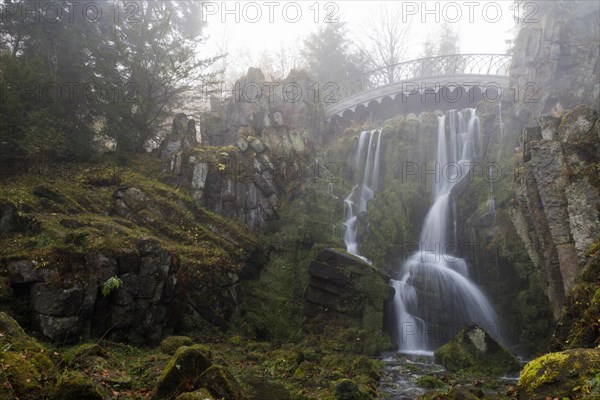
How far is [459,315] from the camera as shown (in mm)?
14445

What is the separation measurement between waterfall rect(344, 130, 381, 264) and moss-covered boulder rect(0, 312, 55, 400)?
1412cm

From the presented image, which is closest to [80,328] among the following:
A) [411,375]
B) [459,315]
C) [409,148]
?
[411,375]

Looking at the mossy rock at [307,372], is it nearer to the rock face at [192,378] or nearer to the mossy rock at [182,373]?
the rock face at [192,378]

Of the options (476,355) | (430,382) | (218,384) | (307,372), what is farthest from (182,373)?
(476,355)

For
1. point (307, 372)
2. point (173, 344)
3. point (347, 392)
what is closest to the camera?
point (347, 392)

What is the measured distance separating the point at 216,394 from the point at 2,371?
2.92 m

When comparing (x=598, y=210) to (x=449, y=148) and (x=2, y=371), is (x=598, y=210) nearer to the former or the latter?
(x=2, y=371)

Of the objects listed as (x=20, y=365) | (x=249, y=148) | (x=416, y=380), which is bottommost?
(x=416, y=380)

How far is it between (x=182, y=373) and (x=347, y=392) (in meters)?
2.94

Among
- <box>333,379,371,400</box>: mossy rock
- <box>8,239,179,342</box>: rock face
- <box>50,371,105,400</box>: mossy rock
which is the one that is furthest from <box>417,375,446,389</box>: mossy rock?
<box>8,239,179,342</box>: rock face

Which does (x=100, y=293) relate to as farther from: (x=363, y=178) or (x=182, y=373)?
(x=363, y=178)

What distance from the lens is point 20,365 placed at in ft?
16.8

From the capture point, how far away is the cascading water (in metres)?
14.0

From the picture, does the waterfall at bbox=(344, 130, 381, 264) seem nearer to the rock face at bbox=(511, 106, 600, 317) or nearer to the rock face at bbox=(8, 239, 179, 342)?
the rock face at bbox=(511, 106, 600, 317)
